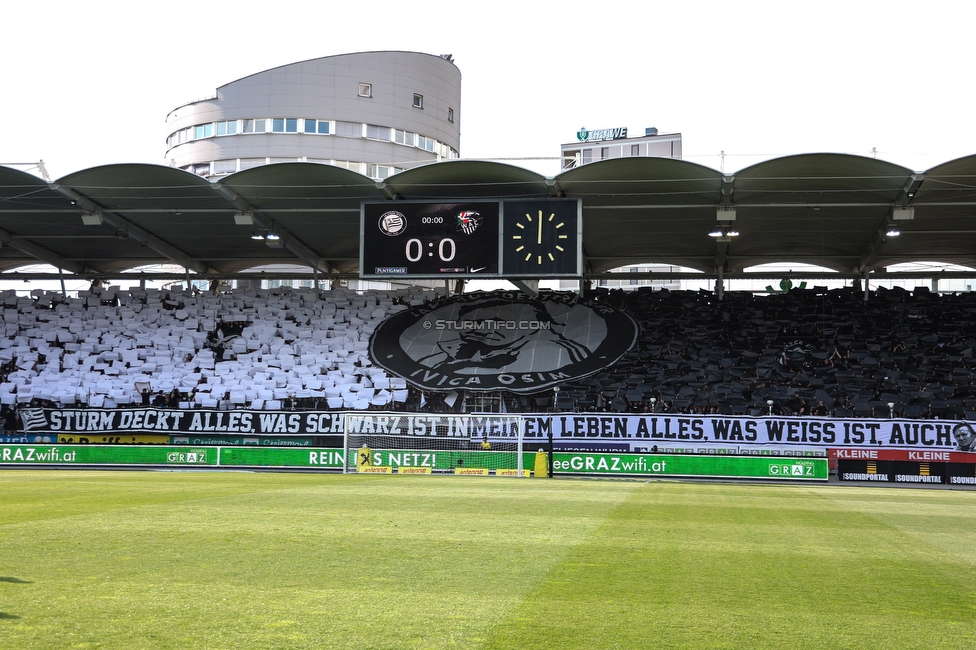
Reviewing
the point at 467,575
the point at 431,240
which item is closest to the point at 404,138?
the point at 431,240

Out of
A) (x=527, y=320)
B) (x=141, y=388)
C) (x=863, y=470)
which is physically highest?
(x=527, y=320)

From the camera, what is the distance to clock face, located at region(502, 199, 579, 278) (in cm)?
2688

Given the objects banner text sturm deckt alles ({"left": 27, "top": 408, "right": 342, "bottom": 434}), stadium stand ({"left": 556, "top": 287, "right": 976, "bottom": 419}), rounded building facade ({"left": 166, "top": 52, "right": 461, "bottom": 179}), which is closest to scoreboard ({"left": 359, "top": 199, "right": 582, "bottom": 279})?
banner text sturm deckt alles ({"left": 27, "top": 408, "right": 342, "bottom": 434})

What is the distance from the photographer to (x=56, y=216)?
33.4 meters

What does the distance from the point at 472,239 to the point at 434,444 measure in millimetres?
6522

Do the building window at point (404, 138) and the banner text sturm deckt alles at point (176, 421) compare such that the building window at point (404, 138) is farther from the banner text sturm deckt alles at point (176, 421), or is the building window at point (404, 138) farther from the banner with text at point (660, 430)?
the banner with text at point (660, 430)

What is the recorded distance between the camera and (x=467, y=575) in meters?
7.14

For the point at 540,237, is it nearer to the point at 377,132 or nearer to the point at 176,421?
the point at 176,421

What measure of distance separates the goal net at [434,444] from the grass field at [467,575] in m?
11.5

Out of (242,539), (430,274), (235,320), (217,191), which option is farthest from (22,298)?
(242,539)

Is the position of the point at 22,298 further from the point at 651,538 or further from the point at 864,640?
the point at 864,640

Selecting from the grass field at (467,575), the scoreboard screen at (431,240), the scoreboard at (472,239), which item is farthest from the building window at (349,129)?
the grass field at (467,575)

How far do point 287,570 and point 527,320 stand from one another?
28.1m

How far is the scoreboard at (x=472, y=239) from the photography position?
27.0 m
